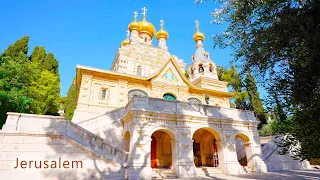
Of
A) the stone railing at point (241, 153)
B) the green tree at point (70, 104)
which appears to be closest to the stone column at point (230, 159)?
the stone railing at point (241, 153)

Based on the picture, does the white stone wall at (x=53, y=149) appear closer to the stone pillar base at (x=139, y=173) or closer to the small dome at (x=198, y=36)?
the stone pillar base at (x=139, y=173)

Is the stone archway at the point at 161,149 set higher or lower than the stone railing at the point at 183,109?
lower

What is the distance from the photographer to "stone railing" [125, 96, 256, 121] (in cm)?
1222

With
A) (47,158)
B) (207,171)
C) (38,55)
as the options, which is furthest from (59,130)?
(38,55)

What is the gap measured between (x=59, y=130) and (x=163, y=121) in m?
5.87

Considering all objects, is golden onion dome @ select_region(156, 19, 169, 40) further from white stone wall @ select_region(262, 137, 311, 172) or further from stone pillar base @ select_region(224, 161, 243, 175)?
stone pillar base @ select_region(224, 161, 243, 175)

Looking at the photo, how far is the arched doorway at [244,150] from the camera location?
1465cm

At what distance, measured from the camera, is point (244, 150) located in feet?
58.5

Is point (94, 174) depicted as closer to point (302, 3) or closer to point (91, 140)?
point (91, 140)

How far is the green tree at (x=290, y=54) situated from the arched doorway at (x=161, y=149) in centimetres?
1049

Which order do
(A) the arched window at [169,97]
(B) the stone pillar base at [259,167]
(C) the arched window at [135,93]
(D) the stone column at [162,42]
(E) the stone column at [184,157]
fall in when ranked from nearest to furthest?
1. (E) the stone column at [184,157]
2. (B) the stone pillar base at [259,167]
3. (C) the arched window at [135,93]
4. (A) the arched window at [169,97]
5. (D) the stone column at [162,42]

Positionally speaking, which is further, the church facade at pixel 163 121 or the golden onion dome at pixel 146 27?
the golden onion dome at pixel 146 27

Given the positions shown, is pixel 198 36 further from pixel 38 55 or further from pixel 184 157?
pixel 184 157

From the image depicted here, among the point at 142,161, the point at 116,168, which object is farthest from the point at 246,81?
the point at 116,168
